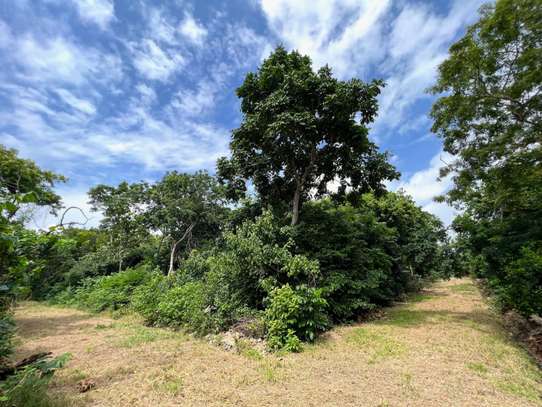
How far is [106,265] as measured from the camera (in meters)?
18.5

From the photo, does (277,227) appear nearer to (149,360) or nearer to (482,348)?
(149,360)

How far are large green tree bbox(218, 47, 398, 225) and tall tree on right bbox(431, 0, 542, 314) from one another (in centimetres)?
214

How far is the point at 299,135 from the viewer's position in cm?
827

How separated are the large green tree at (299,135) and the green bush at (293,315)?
117 inches

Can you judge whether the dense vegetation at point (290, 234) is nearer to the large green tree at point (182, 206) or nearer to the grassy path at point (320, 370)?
the grassy path at point (320, 370)

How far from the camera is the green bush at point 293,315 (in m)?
5.88

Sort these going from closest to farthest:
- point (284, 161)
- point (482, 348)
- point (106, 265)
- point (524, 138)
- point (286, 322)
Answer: point (482, 348), point (286, 322), point (524, 138), point (284, 161), point (106, 265)

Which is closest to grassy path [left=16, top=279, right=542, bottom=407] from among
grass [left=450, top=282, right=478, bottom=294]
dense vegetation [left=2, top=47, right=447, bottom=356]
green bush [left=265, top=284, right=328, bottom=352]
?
green bush [left=265, top=284, right=328, bottom=352]

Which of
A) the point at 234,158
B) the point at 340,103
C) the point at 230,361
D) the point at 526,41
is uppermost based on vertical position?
the point at 526,41

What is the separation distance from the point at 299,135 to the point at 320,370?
6283mm

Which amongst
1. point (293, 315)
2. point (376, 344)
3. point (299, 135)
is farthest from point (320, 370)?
point (299, 135)

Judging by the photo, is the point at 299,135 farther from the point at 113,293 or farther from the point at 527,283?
the point at 113,293

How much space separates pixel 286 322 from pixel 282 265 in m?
1.68

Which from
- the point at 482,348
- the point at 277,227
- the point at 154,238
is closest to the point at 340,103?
the point at 277,227
